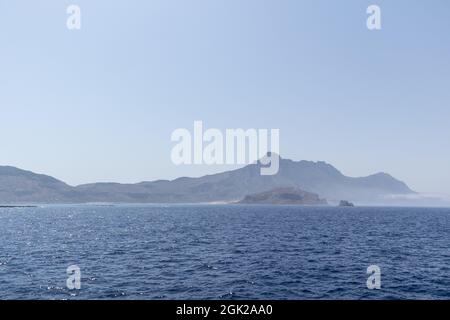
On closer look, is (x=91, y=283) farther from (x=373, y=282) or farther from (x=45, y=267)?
(x=373, y=282)

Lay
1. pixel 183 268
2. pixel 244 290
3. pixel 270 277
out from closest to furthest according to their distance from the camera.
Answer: pixel 244 290, pixel 270 277, pixel 183 268

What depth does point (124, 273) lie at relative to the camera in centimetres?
4119

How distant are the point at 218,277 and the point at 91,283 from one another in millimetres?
14927

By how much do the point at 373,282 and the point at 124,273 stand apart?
1212 inches

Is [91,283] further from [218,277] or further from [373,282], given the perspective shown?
[373,282]

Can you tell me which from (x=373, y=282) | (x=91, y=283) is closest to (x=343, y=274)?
(x=373, y=282)
